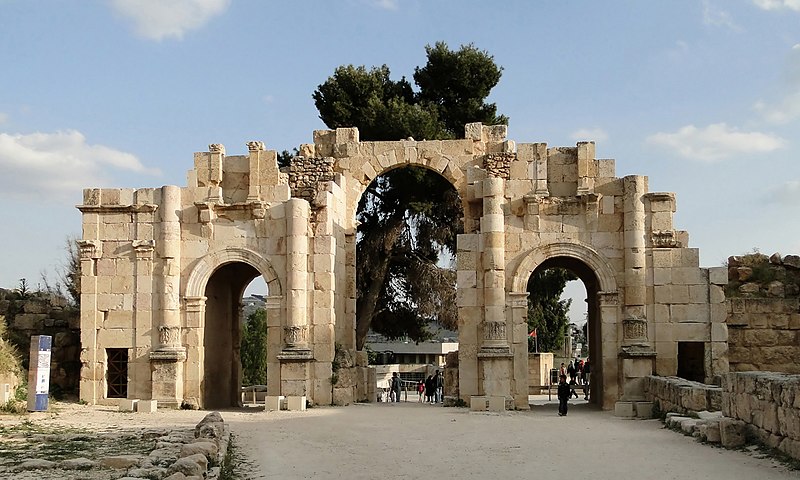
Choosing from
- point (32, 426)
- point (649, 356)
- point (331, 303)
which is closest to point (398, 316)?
point (331, 303)

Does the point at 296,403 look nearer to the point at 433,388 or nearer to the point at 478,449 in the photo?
the point at 478,449

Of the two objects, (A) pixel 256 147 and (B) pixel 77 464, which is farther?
(A) pixel 256 147

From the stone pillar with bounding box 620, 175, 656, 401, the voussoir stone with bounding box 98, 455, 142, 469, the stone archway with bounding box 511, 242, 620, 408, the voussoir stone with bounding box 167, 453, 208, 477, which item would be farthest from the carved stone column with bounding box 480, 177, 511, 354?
the voussoir stone with bounding box 167, 453, 208, 477

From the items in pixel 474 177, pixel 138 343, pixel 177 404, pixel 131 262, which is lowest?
pixel 177 404

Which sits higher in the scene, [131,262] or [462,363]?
[131,262]

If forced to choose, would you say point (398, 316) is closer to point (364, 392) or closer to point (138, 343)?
point (364, 392)

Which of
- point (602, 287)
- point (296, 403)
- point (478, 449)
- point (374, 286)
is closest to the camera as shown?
point (478, 449)

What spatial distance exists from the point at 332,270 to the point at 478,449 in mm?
9039

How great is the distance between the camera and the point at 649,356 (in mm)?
20250

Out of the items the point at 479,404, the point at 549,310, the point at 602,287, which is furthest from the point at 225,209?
the point at 549,310

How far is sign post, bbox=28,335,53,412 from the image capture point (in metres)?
18.5

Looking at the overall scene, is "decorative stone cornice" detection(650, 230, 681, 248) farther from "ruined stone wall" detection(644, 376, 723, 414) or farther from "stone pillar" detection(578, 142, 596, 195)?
"ruined stone wall" detection(644, 376, 723, 414)

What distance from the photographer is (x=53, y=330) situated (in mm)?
23312

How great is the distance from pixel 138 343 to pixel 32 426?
246 inches
